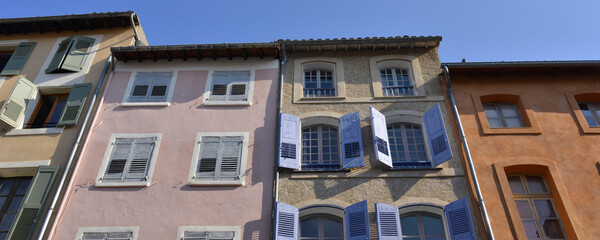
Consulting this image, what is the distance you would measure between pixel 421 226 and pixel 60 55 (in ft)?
39.1

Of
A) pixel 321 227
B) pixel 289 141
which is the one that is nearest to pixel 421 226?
pixel 321 227

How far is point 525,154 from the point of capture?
11125 millimetres

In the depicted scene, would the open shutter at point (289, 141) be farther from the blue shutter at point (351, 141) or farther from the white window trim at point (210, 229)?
the white window trim at point (210, 229)

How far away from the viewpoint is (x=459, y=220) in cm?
971

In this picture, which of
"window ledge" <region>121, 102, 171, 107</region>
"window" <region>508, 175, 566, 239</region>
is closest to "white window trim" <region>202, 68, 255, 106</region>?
"window ledge" <region>121, 102, 171, 107</region>

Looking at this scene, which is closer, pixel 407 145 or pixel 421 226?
pixel 421 226

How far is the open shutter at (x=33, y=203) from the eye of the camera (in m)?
10.1

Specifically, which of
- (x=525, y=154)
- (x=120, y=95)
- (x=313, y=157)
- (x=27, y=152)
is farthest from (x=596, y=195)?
(x=27, y=152)

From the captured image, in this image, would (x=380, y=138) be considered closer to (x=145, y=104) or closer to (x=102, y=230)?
(x=145, y=104)

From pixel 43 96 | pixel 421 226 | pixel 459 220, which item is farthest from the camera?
pixel 43 96

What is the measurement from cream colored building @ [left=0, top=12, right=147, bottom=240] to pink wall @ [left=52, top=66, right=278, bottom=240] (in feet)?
1.94

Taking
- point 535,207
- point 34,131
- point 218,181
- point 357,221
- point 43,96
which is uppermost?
point 43,96

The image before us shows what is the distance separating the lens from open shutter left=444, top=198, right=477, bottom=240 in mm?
9461

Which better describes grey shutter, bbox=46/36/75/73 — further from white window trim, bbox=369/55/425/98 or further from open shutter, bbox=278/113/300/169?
white window trim, bbox=369/55/425/98
